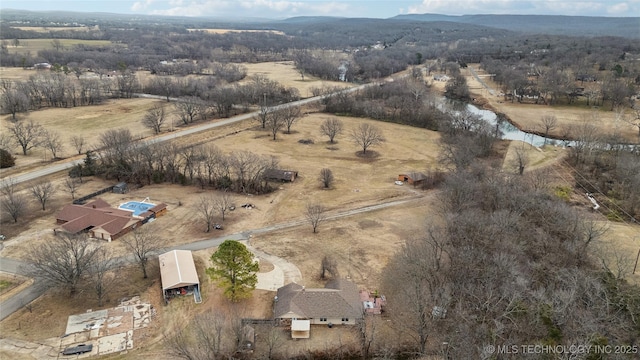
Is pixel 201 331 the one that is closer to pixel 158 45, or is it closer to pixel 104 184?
A: pixel 104 184

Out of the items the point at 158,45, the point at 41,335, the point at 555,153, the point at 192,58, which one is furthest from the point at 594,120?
the point at 158,45

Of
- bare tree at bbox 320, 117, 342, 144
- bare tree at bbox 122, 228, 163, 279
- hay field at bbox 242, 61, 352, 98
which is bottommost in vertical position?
bare tree at bbox 122, 228, 163, 279

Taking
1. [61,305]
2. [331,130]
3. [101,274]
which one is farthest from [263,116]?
[61,305]

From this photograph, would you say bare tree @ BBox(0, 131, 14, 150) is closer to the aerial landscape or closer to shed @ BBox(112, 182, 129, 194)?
the aerial landscape

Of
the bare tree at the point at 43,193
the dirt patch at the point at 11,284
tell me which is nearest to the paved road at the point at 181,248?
the dirt patch at the point at 11,284

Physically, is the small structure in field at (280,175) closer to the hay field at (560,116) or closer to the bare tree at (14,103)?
the hay field at (560,116)

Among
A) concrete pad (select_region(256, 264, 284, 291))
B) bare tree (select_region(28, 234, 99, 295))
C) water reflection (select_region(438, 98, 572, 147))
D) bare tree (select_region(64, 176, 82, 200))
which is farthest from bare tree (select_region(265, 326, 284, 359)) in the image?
water reflection (select_region(438, 98, 572, 147))
